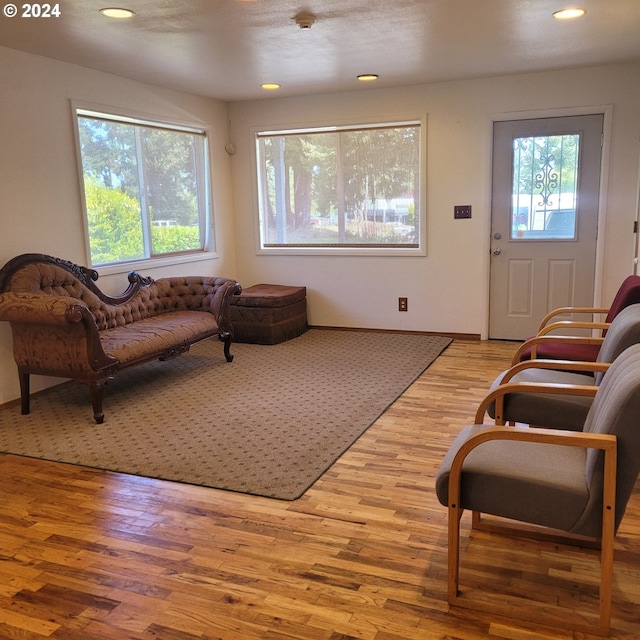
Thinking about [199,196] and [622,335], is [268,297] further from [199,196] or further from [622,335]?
[622,335]

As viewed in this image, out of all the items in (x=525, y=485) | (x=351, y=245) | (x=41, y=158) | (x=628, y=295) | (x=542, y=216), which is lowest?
(x=525, y=485)

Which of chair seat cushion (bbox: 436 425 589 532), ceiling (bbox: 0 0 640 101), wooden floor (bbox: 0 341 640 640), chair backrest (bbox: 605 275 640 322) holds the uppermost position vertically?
ceiling (bbox: 0 0 640 101)

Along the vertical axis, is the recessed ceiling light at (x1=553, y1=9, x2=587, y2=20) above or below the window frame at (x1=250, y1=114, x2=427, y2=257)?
above

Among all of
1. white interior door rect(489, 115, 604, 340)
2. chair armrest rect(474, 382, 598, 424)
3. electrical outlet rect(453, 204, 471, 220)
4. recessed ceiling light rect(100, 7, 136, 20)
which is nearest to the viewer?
chair armrest rect(474, 382, 598, 424)

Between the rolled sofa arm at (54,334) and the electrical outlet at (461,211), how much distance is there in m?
3.38

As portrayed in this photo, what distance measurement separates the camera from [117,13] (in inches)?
129

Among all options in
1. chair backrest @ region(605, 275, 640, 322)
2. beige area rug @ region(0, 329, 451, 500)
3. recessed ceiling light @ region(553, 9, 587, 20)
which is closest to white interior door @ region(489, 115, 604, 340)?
beige area rug @ region(0, 329, 451, 500)

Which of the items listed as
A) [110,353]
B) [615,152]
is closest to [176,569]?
[110,353]

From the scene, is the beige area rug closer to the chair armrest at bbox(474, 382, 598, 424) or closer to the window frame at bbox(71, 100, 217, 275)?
the window frame at bbox(71, 100, 217, 275)

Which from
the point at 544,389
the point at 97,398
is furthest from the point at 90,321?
the point at 544,389

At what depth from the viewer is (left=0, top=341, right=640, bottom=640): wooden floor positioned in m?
1.91

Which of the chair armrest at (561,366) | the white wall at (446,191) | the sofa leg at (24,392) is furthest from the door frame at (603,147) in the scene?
the sofa leg at (24,392)

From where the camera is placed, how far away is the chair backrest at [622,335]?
8.00 feet

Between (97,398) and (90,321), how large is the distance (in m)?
0.48
